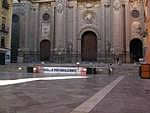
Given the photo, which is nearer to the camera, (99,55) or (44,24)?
(99,55)

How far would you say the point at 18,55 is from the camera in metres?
36.2

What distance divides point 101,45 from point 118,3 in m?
6.89

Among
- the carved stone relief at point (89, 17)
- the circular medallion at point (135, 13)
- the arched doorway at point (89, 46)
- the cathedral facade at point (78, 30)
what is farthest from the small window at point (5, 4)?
the circular medallion at point (135, 13)

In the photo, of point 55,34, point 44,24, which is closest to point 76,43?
point 55,34

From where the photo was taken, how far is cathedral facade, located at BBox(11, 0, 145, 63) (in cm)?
3384

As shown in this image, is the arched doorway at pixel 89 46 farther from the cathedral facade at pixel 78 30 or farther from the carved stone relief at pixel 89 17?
the carved stone relief at pixel 89 17

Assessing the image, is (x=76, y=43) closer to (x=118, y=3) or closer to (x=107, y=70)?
(x=118, y=3)

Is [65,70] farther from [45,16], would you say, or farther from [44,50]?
[45,16]

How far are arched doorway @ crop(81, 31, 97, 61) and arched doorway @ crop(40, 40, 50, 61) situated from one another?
5.89m

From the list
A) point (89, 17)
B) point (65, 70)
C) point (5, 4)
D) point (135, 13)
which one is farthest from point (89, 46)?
point (5, 4)

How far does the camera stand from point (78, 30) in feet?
119

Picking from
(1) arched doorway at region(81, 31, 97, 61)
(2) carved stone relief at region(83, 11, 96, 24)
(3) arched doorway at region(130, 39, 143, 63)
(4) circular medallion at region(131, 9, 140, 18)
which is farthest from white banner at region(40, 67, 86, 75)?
(4) circular medallion at region(131, 9, 140, 18)

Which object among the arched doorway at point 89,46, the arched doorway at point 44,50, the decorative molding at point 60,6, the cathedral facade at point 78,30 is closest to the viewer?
the cathedral facade at point 78,30

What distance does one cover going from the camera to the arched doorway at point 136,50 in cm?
3391
